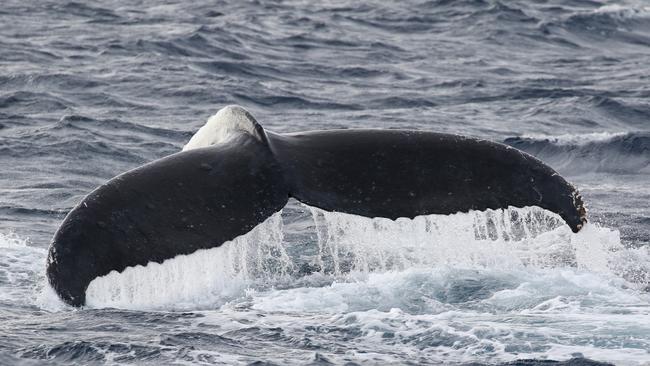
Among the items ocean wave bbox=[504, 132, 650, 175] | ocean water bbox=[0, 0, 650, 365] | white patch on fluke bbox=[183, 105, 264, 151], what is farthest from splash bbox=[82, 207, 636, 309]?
ocean wave bbox=[504, 132, 650, 175]

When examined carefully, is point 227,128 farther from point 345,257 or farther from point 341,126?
point 341,126

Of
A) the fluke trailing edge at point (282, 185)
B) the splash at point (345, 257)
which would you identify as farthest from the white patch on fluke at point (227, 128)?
the splash at point (345, 257)

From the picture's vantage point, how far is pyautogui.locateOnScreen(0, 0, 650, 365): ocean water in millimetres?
7105

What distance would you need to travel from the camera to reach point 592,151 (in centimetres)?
1527

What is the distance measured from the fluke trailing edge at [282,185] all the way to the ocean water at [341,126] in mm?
119

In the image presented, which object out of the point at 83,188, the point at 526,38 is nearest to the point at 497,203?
the point at 83,188

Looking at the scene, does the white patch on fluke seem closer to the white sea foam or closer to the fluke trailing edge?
the fluke trailing edge

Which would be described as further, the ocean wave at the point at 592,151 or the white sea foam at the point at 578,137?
the white sea foam at the point at 578,137

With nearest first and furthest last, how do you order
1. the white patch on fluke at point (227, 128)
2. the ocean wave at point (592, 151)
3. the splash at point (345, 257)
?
the splash at point (345, 257) → the white patch on fluke at point (227, 128) → the ocean wave at point (592, 151)

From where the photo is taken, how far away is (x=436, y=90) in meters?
19.1

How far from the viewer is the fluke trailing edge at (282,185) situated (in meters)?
6.18

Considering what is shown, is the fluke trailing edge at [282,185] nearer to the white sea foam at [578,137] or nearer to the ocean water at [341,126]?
the ocean water at [341,126]

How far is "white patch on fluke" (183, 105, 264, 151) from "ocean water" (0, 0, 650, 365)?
63 centimetres

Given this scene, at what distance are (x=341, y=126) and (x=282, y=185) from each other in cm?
945
